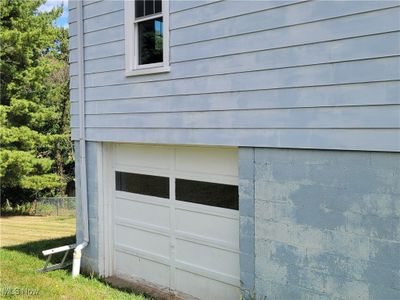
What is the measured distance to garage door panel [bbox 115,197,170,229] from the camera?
7.02 metres

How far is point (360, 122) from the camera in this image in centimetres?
447

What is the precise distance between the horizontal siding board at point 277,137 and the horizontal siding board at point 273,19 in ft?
3.70

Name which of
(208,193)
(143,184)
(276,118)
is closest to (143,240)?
(143,184)

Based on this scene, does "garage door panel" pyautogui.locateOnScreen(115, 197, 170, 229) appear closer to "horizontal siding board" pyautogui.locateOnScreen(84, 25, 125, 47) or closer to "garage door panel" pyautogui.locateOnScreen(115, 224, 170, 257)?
"garage door panel" pyautogui.locateOnScreen(115, 224, 170, 257)

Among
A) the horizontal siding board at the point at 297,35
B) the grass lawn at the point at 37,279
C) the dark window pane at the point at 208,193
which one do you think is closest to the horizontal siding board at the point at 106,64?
the horizontal siding board at the point at 297,35

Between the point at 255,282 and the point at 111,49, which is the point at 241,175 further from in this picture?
the point at 111,49

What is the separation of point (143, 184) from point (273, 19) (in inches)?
134

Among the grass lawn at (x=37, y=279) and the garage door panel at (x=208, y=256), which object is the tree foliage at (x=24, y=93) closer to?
the grass lawn at (x=37, y=279)

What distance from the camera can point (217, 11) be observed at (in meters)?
5.67

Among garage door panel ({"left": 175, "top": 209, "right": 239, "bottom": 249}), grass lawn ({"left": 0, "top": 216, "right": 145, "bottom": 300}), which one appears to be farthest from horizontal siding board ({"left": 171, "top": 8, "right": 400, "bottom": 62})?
grass lawn ({"left": 0, "top": 216, "right": 145, "bottom": 300})

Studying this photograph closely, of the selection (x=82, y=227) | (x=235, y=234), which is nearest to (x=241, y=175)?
(x=235, y=234)

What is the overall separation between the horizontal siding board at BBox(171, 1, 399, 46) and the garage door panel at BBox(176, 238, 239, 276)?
8.93 ft

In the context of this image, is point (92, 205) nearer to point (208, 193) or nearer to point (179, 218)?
point (179, 218)

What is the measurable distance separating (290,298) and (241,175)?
1465 mm
